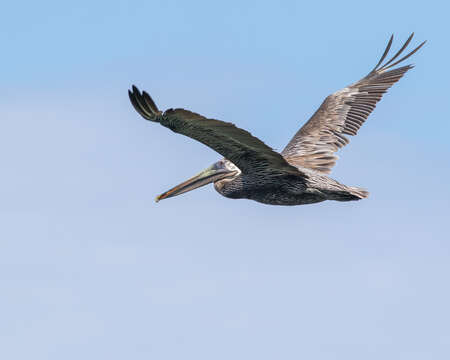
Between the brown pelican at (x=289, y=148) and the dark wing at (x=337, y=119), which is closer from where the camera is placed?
the brown pelican at (x=289, y=148)

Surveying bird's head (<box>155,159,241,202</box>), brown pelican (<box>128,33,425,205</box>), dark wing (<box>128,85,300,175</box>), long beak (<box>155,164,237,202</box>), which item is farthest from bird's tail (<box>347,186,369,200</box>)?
long beak (<box>155,164,237,202</box>)

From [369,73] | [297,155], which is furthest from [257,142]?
[369,73]

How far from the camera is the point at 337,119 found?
668 inches

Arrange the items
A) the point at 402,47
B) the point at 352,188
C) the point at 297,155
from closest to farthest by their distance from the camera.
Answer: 1. the point at 352,188
2. the point at 297,155
3. the point at 402,47

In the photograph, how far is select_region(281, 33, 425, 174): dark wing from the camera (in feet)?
51.1

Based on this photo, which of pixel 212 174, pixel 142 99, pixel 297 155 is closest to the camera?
pixel 142 99

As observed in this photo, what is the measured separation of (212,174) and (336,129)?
2.96 metres

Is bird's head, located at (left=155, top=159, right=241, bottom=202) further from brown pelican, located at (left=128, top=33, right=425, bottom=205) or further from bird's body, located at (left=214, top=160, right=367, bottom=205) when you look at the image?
bird's body, located at (left=214, top=160, right=367, bottom=205)

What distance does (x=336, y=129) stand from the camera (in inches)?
657

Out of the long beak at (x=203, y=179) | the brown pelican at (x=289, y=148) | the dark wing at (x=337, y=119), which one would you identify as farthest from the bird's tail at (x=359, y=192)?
the long beak at (x=203, y=179)

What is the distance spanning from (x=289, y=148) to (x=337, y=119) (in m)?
1.30

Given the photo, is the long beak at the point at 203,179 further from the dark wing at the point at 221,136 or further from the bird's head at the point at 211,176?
the dark wing at the point at 221,136

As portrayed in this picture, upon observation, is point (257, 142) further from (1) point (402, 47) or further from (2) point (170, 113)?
(1) point (402, 47)

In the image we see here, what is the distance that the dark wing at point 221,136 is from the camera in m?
11.0
